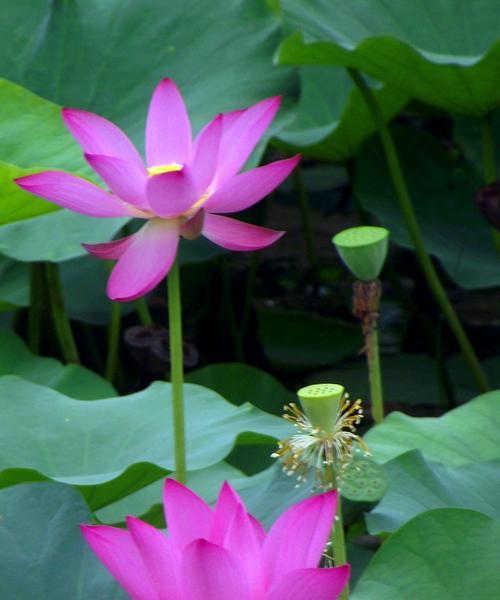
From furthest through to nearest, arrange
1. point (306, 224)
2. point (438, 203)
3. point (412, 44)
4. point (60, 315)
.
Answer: point (306, 224)
point (438, 203)
point (412, 44)
point (60, 315)

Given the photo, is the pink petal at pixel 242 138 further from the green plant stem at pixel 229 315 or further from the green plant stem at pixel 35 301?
the green plant stem at pixel 229 315

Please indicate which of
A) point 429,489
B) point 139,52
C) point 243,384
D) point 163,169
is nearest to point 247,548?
point 163,169

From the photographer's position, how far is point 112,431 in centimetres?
131

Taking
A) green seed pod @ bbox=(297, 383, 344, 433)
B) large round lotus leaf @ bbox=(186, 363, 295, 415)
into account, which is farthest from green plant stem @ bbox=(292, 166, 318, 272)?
green seed pod @ bbox=(297, 383, 344, 433)

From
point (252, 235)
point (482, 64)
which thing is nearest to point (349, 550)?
point (252, 235)

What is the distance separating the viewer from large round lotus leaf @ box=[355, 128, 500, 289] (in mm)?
2297

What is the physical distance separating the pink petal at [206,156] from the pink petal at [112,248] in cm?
6

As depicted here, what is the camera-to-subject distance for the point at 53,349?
7.50 ft

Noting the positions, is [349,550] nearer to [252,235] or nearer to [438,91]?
[252,235]

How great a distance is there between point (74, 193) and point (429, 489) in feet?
1.46

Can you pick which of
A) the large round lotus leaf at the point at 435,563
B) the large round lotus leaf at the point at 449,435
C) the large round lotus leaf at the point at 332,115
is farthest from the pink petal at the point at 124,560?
the large round lotus leaf at the point at 332,115

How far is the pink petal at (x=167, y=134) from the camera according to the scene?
90 cm

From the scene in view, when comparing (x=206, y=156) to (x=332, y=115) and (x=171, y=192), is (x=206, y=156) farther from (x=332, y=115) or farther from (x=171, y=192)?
(x=332, y=115)

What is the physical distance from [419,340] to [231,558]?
6.61 ft
